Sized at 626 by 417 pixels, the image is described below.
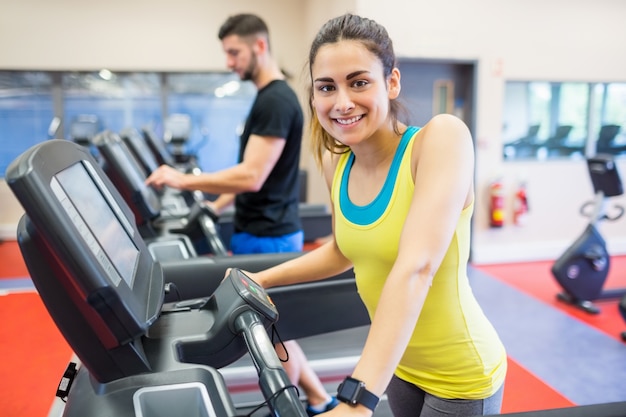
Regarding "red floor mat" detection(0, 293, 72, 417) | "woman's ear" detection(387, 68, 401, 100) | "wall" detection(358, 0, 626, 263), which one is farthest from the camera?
"wall" detection(358, 0, 626, 263)

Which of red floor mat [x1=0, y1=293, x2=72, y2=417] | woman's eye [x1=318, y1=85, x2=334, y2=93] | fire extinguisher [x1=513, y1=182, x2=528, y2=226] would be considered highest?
woman's eye [x1=318, y1=85, x2=334, y2=93]

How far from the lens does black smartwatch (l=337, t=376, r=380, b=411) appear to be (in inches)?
31.9

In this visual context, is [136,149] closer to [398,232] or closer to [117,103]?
[398,232]

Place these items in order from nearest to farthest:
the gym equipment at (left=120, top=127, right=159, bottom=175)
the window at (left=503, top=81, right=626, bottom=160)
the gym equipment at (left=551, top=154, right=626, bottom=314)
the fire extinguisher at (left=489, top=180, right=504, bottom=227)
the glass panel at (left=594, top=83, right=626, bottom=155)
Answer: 1. the gym equipment at (left=120, top=127, right=159, bottom=175)
2. the gym equipment at (left=551, top=154, right=626, bottom=314)
3. the fire extinguisher at (left=489, top=180, right=504, bottom=227)
4. the window at (left=503, top=81, right=626, bottom=160)
5. the glass panel at (left=594, top=83, right=626, bottom=155)

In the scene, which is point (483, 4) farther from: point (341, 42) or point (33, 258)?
point (33, 258)

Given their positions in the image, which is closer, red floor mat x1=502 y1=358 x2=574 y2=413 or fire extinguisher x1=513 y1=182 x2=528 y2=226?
red floor mat x1=502 y1=358 x2=574 y2=413

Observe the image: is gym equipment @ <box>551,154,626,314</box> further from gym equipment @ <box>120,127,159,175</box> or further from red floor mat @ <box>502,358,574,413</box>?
gym equipment @ <box>120,127,159,175</box>

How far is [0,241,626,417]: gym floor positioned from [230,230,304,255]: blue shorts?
63 centimetres

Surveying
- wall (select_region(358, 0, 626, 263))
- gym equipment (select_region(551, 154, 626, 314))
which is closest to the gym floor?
gym equipment (select_region(551, 154, 626, 314))

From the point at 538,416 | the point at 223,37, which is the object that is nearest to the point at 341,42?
the point at 538,416

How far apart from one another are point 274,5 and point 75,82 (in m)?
2.69

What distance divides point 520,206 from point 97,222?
525 cm

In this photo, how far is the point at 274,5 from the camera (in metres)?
7.01

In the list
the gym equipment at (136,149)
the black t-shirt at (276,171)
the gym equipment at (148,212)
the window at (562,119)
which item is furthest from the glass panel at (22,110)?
the window at (562,119)
